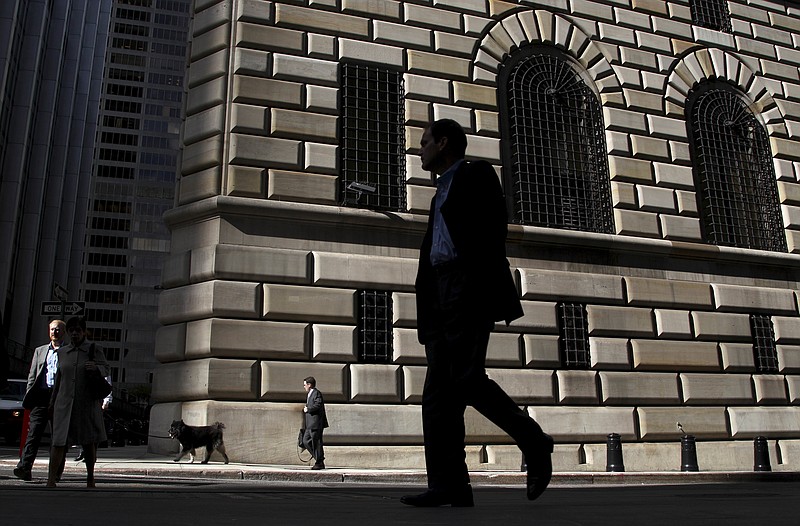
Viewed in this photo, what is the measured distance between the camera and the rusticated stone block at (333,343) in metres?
13.3

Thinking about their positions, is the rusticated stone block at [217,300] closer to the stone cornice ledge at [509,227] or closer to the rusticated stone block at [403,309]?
the stone cornice ledge at [509,227]

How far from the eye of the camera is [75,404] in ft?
25.3

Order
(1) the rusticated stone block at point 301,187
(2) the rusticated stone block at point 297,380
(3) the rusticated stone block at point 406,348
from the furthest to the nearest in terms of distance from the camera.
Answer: (1) the rusticated stone block at point 301,187 → (3) the rusticated stone block at point 406,348 → (2) the rusticated stone block at point 297,380

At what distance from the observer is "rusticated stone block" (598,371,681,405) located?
15.1m

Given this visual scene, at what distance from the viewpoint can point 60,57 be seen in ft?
203

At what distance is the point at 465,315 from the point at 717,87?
17.2m

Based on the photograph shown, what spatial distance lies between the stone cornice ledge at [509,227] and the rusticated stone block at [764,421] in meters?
3.33

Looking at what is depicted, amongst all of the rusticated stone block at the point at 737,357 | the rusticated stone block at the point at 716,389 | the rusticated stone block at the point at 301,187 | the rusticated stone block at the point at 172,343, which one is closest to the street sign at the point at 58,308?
the rusticated stone block at the point at 172,343

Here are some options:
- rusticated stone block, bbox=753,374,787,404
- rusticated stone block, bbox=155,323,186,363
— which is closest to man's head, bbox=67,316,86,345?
rusticated stone block, bbox=155,323,186,363

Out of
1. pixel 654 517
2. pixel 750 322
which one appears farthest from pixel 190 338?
pixel 750 322

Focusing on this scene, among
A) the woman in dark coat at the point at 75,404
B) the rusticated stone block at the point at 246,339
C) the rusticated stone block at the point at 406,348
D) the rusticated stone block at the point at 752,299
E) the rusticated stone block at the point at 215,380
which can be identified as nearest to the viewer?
the woman in dark coat at the point at 75,404

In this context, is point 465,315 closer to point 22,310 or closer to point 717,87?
point 717,87

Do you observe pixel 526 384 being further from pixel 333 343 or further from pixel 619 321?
pixel 333 343

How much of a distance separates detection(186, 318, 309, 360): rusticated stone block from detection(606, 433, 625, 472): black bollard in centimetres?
563
